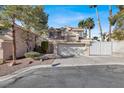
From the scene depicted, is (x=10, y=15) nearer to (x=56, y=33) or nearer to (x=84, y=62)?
(x=84, y=62)

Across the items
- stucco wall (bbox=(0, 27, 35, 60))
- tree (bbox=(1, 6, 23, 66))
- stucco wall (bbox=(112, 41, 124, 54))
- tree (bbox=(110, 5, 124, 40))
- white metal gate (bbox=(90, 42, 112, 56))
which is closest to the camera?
tree (bbox=(1, 6, 23, 66))

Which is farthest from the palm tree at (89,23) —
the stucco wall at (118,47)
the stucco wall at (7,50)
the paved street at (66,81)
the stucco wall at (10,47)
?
the paved street at (66,81)

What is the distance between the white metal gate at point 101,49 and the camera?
29594 millimetres

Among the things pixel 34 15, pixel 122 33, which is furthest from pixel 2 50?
pixel 122 33

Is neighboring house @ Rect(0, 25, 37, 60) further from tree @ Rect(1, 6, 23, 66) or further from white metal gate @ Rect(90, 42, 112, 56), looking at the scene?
white metal gate @ Rect(90, 42, 112, 56)

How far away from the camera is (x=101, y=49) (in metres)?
29.8

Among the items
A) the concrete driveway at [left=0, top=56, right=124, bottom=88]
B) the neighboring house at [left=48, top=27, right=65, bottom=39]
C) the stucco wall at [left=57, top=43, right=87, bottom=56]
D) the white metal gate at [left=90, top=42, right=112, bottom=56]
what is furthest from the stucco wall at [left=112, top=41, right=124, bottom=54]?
the neighboring house at [left=48, top=27, right=65, bottom=39]

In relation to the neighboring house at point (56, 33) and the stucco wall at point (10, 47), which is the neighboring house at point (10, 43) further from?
the neighboring house at point (56, 33)

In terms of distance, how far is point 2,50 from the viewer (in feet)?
73.9

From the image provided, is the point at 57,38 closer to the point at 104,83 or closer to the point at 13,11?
the point at 13,11

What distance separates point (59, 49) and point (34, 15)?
10.1m

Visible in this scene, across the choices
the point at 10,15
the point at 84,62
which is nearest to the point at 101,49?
the point at 84,62

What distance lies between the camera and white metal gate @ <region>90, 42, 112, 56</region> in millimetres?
29594
